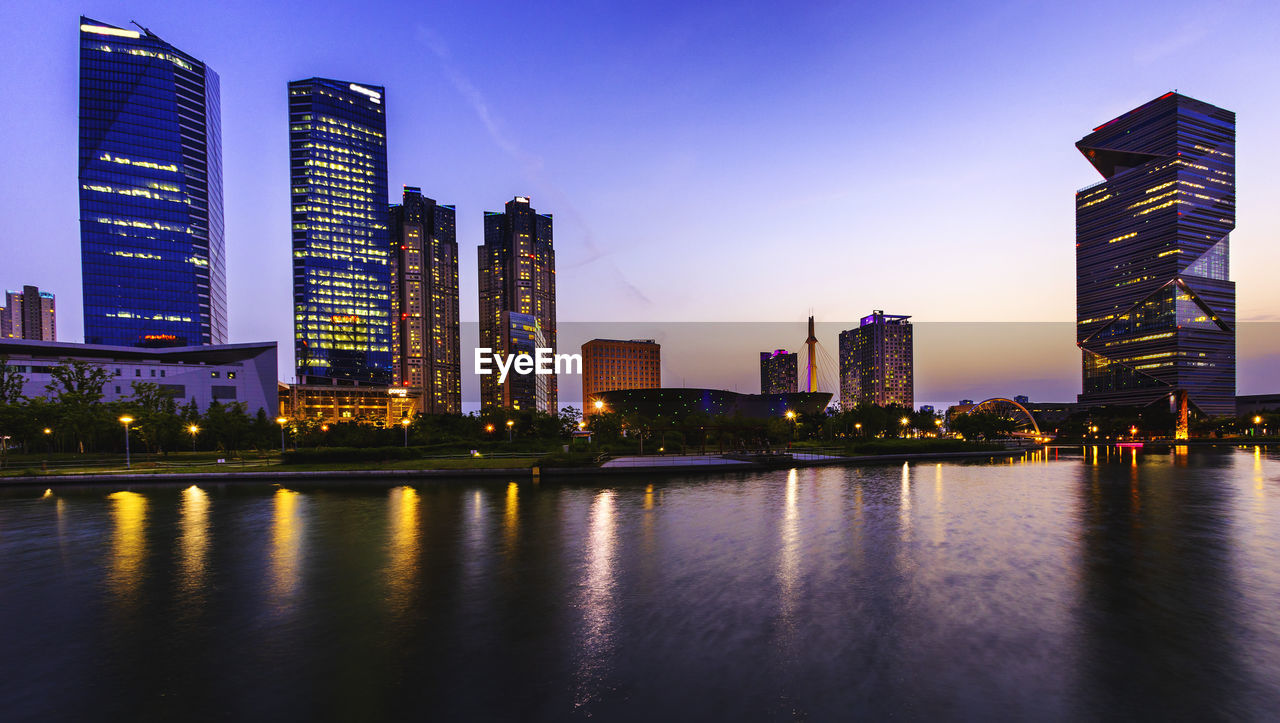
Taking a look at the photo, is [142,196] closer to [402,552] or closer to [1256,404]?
[402,552]

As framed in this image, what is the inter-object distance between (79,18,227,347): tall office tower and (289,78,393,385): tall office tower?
2965cm

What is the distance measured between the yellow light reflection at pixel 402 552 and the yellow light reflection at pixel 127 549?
6231 mm

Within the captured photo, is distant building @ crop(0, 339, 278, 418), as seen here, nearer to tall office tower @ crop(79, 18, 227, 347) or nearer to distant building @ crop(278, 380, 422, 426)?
distant building @ crop(278, 380, 422, 426)

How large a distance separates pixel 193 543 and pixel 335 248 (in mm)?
198072

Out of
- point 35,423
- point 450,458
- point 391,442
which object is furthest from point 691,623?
point 35,423

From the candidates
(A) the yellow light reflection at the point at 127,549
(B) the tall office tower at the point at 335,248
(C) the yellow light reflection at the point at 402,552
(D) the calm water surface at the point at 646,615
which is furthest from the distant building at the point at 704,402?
(D) the calm water surface at the point at 646,615

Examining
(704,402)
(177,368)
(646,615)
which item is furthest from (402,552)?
(704,402)

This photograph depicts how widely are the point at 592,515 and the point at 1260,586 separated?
71.9 ft

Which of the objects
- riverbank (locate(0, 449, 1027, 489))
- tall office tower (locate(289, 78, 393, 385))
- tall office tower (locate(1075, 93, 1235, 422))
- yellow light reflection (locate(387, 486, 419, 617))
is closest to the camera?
yellow light reflection (locate(387, 486, 419, 617))

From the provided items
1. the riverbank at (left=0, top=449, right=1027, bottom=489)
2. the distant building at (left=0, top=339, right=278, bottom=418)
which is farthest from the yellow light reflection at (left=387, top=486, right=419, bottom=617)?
the distant building at (left=0, top=339, right=278, bottom=418)

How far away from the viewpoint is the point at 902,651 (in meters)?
10.1

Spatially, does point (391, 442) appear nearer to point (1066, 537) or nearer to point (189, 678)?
point (189, 678)

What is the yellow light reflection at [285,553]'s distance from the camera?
14.0m

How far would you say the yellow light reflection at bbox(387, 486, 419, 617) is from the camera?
44.0 feet
